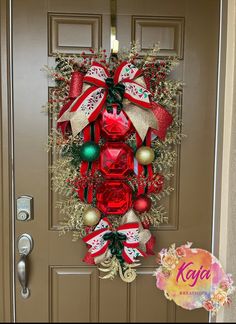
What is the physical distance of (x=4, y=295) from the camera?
142cm

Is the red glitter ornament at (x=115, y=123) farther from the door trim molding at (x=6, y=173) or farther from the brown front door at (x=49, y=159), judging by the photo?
the door trim molding at (x=6, y=173)

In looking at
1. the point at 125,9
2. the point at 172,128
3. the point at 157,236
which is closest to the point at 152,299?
the point at 157,236

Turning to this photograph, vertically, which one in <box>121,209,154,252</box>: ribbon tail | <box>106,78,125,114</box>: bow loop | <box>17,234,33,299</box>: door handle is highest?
<box>106,78,125,114</box>: bow loop

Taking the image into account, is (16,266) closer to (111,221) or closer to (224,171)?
(111,221)

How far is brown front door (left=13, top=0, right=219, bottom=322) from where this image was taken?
4.43 ft

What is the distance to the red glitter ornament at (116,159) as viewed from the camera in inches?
47.9

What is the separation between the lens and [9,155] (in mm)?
1384

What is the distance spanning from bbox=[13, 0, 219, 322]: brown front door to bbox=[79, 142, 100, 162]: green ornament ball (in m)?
0.27

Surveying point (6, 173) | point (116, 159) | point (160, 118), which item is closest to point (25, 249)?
point (6, 173)

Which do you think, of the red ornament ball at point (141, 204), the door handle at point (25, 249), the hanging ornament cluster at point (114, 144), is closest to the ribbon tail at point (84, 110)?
the hanging ornament cluster at point (114, 144)

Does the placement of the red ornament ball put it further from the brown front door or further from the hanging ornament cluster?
the brown front door

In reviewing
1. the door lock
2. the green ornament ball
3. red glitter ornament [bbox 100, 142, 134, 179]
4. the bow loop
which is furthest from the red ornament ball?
the door lock

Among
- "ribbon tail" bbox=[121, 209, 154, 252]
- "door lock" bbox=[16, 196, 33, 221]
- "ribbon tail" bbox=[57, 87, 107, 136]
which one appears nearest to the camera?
"ribbon tail" bbox=[57, 87, 107, 136]

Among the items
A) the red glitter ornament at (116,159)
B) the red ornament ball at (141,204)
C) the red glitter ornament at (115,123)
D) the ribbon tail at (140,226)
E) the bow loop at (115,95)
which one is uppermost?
the bow loop at (115,95)
